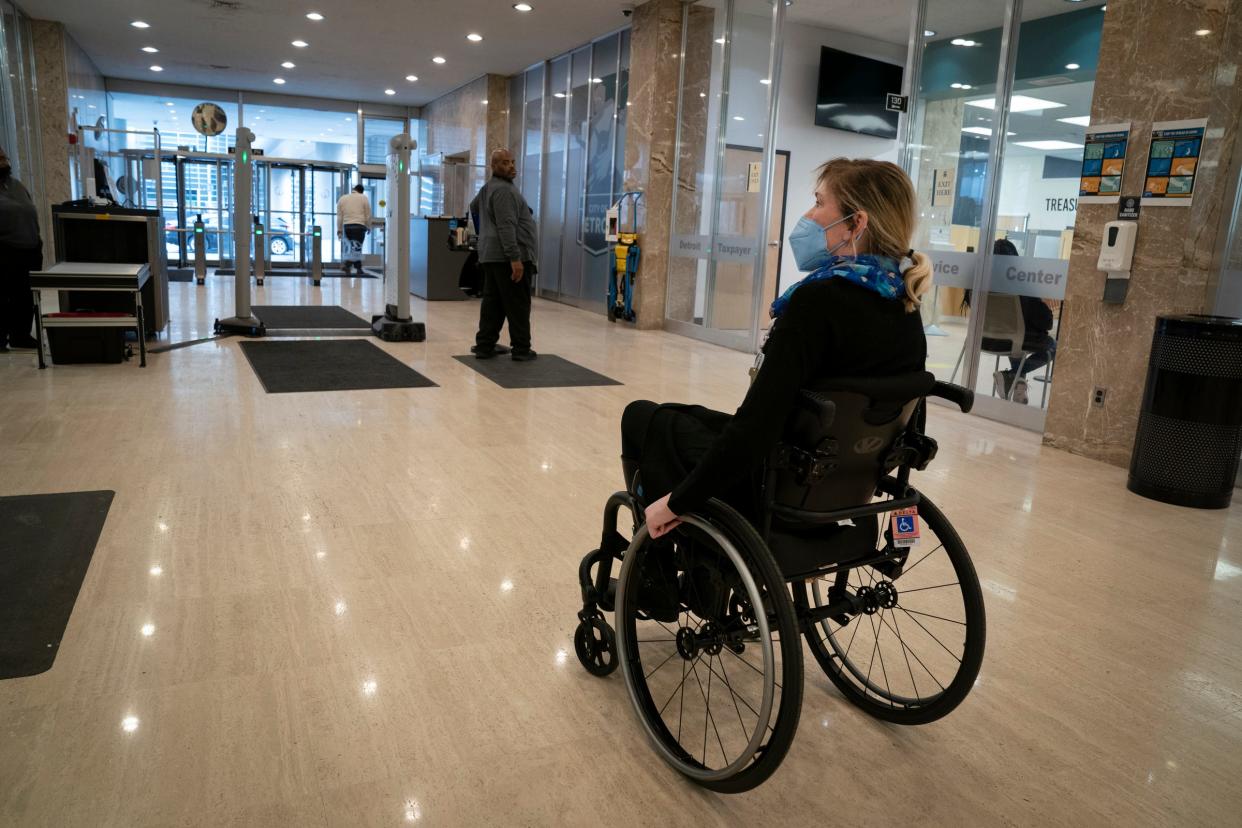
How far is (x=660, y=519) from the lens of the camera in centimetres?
170

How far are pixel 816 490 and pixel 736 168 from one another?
23.7 feet

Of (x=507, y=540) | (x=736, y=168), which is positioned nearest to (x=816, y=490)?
(x=507, y=540)

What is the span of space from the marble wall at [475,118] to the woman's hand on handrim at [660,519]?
41.2ft

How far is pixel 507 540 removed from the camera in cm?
307

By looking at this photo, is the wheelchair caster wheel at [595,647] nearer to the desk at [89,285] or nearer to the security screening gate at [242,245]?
the desk at [89,285]

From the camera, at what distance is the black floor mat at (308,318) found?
8242mm

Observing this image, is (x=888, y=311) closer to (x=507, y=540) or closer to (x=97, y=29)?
(x=507, y=540)

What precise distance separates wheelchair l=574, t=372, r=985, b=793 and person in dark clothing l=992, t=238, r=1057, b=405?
11.6 ft

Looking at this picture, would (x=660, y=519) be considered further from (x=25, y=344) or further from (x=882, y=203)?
(x=25, y=344)

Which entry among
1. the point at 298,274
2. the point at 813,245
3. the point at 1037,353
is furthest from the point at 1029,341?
the point at 298,274

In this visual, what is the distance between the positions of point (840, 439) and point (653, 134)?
26.3 ft

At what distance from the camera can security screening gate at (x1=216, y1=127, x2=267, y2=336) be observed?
7004 millimetres

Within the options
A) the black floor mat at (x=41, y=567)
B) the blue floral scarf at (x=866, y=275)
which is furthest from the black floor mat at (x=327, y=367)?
the blue floral scarf at (x=866, y=275)

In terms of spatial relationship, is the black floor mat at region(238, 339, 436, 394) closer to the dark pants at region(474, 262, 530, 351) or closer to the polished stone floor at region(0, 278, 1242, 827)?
the dark pants at region(474, 262, 530, 351)
